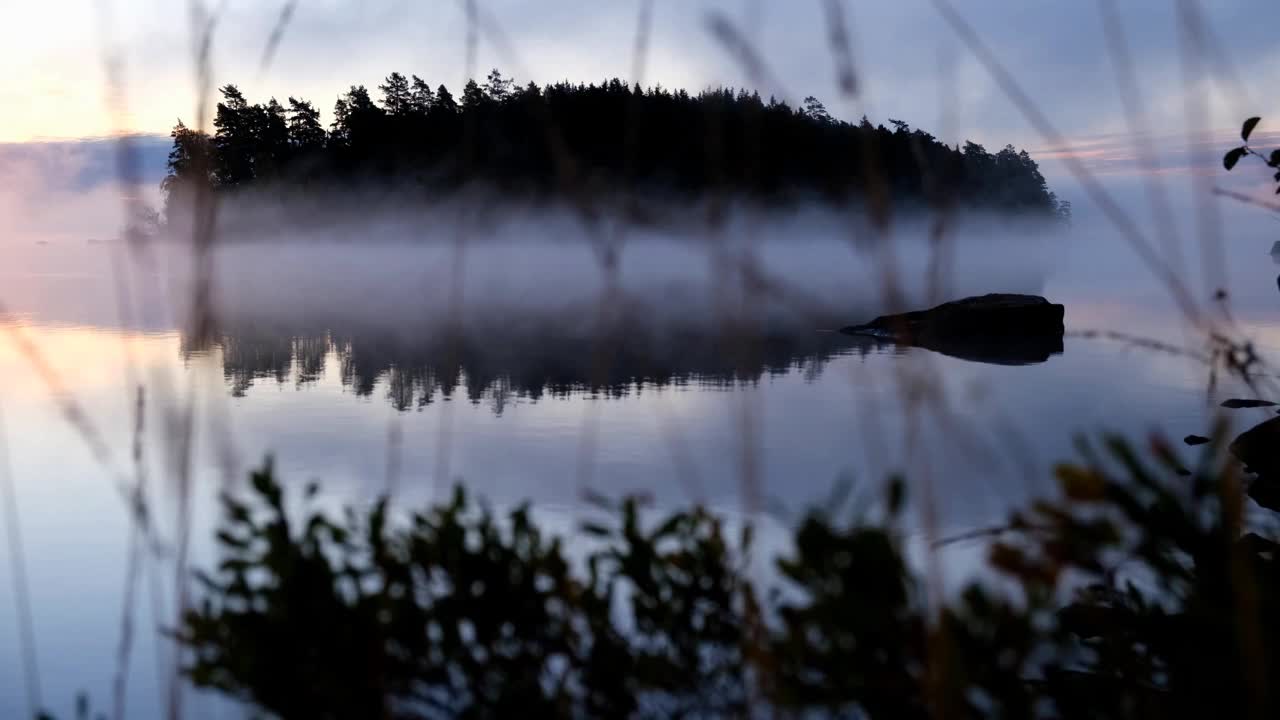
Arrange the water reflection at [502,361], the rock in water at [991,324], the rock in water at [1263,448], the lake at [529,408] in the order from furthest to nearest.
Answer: the rock in water at [991,324], the water reflection at [502,361], the rock in water at [1263,448], the lake at [529,408]

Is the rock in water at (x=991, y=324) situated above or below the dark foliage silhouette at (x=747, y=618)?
above

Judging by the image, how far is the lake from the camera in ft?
5.87

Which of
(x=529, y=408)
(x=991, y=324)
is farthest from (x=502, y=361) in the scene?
(x=991, y=324)

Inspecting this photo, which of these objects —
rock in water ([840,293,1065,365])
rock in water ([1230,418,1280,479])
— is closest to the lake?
rock in water ([1230,418,1280,479])

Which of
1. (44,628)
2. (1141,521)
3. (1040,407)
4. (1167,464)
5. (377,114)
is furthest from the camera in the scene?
(377,114)

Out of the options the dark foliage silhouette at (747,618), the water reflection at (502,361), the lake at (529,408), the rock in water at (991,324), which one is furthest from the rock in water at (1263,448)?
the rock in water at (991,324)

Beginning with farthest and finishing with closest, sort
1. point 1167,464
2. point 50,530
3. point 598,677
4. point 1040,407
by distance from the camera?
point 1040,407 → point 50,530 → point 598,677 → point 1167,464

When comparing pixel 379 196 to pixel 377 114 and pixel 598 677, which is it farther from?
pixel 598 677

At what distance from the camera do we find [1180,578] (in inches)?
69.4

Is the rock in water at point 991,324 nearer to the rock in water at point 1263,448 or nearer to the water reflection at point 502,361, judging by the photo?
the water reflection at point 502,361

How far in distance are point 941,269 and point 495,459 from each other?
19.6 feet

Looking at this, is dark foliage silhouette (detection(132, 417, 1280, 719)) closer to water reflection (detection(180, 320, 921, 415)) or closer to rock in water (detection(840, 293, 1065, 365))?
water reflection (detection(180, 320, 921, 415))

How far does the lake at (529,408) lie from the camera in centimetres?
179

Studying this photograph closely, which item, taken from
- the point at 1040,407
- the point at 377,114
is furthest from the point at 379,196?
the point at 1040,407
